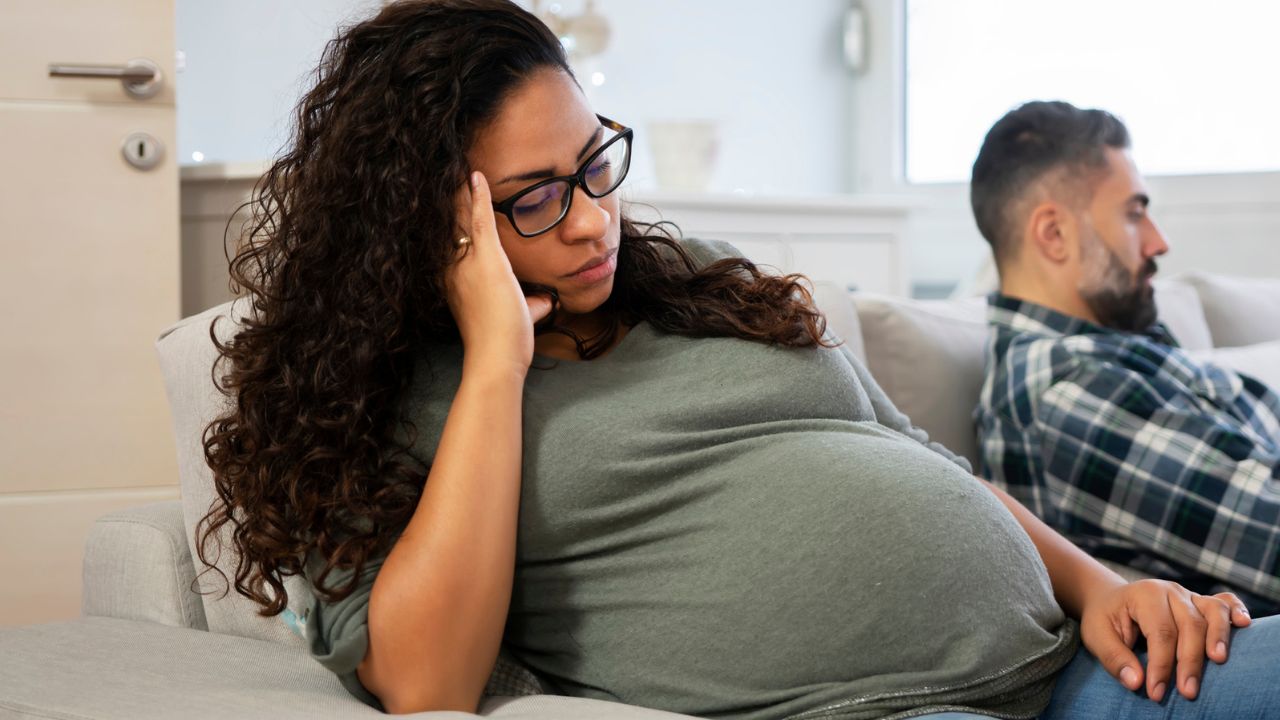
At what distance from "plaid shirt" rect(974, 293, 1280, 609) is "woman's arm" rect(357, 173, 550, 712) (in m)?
0.89

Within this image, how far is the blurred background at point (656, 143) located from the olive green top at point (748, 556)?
37cm

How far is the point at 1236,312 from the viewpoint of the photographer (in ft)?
7.65

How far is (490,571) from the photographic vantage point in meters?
0.98

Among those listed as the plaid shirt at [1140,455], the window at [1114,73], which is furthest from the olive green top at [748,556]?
the window at [1114,73]

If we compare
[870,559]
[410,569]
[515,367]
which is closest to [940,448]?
[870,559]

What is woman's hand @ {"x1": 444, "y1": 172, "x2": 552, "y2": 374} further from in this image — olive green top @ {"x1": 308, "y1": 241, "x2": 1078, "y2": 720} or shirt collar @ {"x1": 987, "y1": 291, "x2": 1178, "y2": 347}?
shirt collar @ {"x1": 987, "y1": 291, "x2": 1178, "y2": 347}

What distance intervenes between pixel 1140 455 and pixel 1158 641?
1.84 ft

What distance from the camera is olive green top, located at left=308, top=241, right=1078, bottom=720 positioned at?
38.4 inches

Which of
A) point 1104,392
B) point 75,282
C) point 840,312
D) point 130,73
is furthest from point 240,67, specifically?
point 1104,392

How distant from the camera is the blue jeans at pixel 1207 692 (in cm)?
100

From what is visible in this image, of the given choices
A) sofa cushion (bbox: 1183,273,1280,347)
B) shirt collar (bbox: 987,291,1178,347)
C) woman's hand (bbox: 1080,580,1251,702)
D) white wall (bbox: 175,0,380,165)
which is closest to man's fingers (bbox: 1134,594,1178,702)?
woman's hand (bbox: 1080,580,1251,702)

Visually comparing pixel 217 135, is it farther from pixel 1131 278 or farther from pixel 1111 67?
pixel 1111 67

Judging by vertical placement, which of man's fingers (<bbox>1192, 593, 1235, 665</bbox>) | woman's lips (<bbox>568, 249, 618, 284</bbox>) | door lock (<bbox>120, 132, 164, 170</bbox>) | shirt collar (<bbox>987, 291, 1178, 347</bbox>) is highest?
door lock (<bbox>120, 132, 164, 170</bbox>)

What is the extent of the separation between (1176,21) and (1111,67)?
0.20 metres
